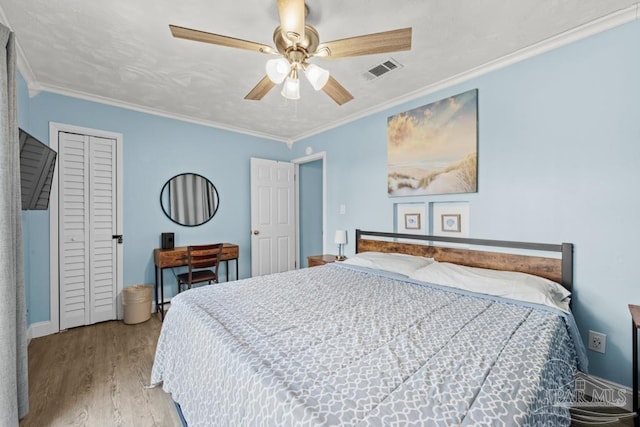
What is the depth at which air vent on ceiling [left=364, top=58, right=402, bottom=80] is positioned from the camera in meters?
2.34

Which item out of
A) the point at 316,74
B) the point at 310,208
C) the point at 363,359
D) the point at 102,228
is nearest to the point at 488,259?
the point at 363,359

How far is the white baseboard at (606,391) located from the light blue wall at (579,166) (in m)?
0.05

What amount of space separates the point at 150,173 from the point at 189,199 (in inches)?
22.4

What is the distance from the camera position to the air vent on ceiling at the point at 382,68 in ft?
7.66

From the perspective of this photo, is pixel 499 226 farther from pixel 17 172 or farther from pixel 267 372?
pixel 17 172

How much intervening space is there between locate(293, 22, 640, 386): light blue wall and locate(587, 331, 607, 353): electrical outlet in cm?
3

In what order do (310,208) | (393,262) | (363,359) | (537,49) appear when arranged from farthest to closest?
(310,208)
(393,262)
(537,49)
(363,359)

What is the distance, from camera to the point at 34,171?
193cm

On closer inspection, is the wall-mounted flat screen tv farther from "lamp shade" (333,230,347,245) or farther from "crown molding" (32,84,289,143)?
"lamp shade" (333,230,347,245)

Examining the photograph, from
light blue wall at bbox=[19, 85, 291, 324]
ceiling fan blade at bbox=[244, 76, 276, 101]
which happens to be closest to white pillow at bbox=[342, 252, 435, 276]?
ceiling fan blade at bbox=[244, 76, 276, 101]

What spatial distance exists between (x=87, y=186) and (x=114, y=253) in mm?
825

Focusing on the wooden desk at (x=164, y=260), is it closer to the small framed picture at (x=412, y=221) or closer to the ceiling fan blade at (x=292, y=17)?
the small framed picture at (x=412, y=221)

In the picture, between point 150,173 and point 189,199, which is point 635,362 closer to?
point 189,199

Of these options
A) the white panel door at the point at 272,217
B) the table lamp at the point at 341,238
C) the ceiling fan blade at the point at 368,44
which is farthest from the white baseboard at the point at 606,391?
the white panel door at the point at 272,217
